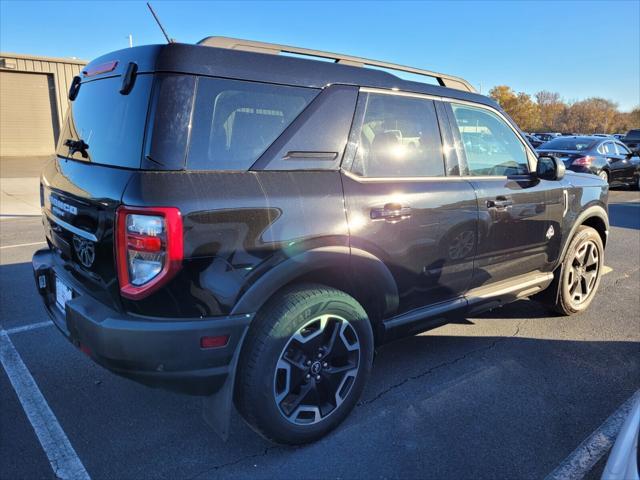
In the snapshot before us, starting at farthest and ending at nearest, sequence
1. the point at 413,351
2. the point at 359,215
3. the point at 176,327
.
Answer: the point at 413,351 → the point at 359,215 → the point at 176,327

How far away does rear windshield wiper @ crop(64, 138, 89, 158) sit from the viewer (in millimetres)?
2566

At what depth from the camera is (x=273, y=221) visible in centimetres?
224

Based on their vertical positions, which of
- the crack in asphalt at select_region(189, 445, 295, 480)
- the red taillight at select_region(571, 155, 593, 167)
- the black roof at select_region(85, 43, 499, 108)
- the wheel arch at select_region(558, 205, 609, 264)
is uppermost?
the black roof at select_region(85, 43, 499, 108)

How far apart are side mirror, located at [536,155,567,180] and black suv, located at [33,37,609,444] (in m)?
0.63

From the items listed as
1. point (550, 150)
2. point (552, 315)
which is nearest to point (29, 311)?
point (552, 315)

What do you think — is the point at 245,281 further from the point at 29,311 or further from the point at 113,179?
the point at 29,311

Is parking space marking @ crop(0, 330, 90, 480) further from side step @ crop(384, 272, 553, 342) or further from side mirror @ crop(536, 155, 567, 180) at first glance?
side mirror @ crop(536, 155, 567, 180)

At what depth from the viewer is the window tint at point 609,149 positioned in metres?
13.3

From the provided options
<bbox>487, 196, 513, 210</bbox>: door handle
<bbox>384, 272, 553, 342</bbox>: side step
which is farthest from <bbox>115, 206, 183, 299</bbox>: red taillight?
<bbox>487, 196, 513, 210</bbox>: door handle

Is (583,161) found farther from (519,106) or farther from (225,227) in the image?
(519,106)

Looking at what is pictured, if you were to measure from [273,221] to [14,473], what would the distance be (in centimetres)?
173

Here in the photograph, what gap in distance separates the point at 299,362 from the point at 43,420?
1523 mm

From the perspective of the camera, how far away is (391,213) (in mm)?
2688

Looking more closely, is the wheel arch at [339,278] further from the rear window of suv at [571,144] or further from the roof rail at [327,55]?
the rear window of suv at [571,144]
